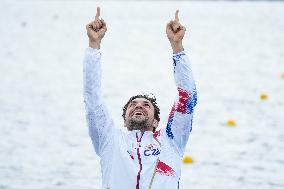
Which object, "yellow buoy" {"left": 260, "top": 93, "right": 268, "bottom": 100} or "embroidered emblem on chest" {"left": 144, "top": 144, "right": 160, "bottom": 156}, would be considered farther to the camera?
"yellow buoy" {"left": 260, "top": 93, "right": 268, "bottom": 100}

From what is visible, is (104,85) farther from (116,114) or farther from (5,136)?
(5,136)

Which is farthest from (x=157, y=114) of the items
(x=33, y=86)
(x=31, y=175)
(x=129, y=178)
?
(x=33, y=86)

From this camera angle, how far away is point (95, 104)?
A: 15.7 feet

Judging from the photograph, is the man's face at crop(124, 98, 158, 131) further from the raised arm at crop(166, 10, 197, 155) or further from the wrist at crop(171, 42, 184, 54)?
the wrist at crop(171, 42, 184, 54)

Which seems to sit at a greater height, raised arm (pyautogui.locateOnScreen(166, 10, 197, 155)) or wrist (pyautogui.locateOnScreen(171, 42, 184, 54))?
wrist (pyautogui.locateOnScreen(171, 42, 184, 54))

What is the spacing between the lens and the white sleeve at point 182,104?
15.5 feet

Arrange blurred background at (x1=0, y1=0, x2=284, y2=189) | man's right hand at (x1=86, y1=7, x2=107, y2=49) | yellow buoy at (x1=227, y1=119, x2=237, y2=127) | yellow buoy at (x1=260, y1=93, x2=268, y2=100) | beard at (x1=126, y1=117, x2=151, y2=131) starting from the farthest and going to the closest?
1. yellow buoy at (x1=260, y1=93, x2=268, y2=100)
2. yellow buoy at (x1=227, y1=119, x2=237, y2=127)
3. blurred background at (x1=0, y1=0, x2=284, y2=189)
4. beard at (x1=126, y1=117, x2=151, y2=131)
5. man's right hand at (x1=86, y1=7, x2=107, y2=49)

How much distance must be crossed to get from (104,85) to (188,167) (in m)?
11.1

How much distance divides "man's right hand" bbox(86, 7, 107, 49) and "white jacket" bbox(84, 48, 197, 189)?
0.21 ft

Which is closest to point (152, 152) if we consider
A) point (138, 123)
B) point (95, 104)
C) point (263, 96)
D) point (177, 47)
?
point (138, 123)

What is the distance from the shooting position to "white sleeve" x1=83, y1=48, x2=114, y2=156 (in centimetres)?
473

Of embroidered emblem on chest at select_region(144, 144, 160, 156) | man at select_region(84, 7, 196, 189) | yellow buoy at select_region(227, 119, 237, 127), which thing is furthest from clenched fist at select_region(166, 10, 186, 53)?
yellow buoy at select_region(227, 119, 237, 127)

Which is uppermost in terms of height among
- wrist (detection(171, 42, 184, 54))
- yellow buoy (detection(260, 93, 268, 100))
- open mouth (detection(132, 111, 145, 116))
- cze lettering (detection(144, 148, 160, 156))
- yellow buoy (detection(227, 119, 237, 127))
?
yellow buoy (detection(260, 93, 268, 100))

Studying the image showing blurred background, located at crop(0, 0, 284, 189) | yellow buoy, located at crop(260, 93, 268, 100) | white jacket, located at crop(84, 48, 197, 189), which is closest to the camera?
white jacket, located at crop(84, 48, 197, 189)
